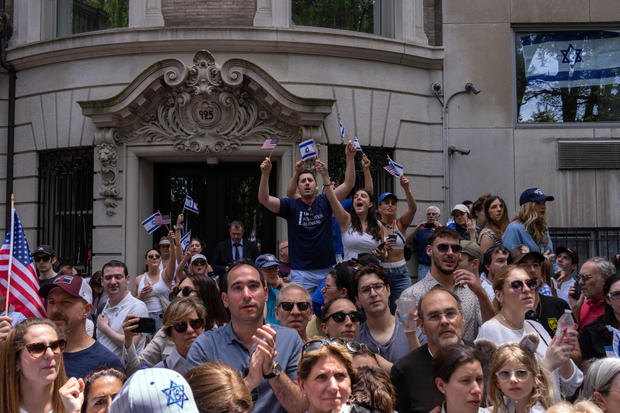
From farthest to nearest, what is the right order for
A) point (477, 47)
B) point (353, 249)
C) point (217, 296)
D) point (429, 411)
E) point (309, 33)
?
point (477, 47) < point (309, 33) < point (353, 249) < point (217, 296) < point (429, 411)

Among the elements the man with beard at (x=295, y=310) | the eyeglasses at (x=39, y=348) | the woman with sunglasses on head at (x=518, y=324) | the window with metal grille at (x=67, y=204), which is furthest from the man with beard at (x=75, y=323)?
the window with metal grille at (x=67, y=204)

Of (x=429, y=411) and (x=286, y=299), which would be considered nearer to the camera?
(x=429, y=411)

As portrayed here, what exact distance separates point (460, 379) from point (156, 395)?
2449mm

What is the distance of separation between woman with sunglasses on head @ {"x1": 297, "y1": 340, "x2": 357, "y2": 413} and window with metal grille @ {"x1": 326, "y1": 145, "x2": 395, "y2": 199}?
9.45 meters

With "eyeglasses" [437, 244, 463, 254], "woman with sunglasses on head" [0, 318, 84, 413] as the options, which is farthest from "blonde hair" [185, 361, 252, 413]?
"eyeglasses" [437, 244, 463, 254]

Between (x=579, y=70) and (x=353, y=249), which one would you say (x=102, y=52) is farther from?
(x=579, y=70)

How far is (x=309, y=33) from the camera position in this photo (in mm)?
13922

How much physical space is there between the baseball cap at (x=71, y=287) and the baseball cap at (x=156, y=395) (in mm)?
3151

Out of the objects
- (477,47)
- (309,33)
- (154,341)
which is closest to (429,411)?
(154,341)

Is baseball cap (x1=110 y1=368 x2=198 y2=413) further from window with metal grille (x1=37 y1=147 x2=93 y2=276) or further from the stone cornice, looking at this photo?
window with metal grille (x1=37 y1=147 x2=93 y2=276)

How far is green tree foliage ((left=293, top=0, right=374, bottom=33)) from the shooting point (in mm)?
14547

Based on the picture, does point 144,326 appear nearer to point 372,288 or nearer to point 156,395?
point 372,288

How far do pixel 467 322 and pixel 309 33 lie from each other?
27.7 ft

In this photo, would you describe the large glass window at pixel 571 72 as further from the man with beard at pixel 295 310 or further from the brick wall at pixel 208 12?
the man with beard at pixel 295 310
